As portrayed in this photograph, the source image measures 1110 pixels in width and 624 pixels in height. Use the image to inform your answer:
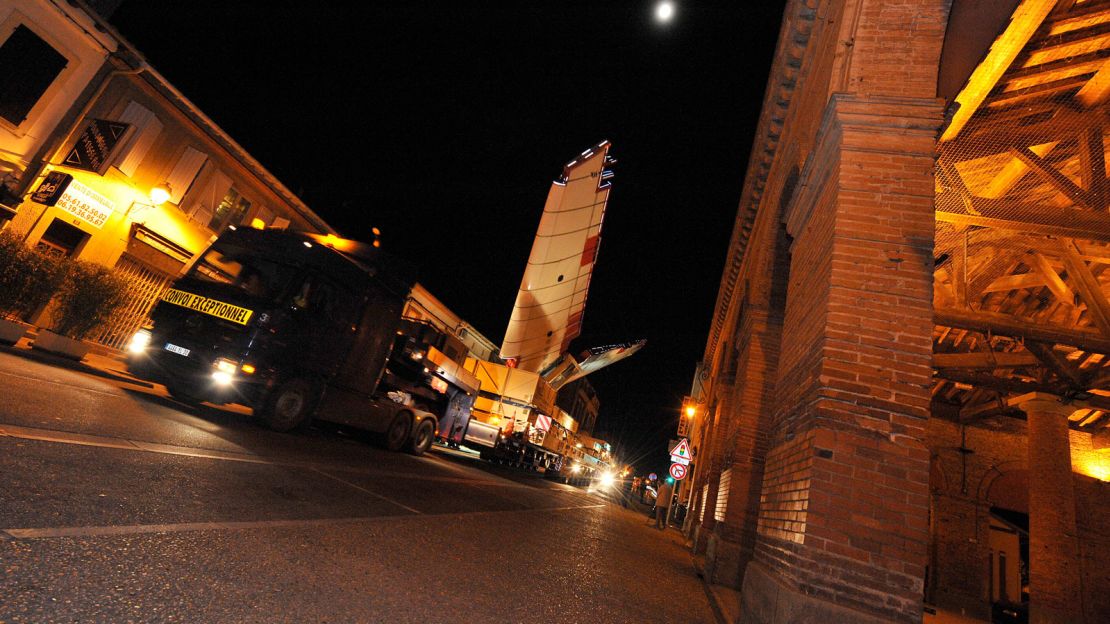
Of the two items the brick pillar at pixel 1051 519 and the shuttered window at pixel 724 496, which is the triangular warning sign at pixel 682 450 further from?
the brick pillar at pixel 1051 519

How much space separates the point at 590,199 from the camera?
78.8ft

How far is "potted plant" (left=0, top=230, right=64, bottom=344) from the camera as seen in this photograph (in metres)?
9.35

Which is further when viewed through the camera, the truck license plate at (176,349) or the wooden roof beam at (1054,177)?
the truck license plate at (176,349)

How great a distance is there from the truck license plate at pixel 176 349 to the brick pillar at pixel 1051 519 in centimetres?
1519

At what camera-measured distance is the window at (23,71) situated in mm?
11734

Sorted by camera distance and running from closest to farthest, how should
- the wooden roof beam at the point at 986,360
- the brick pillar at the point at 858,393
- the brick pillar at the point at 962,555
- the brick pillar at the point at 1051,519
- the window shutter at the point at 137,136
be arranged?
the brick pillar at the point at 858,393 < the brick pillar at the point at 1051,519 < the wooden roof beam at the point at 986,360 < the brick pillar at the point at 962,555 < the window shutter at the point at 137,136

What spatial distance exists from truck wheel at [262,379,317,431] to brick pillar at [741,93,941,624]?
7.37 meters

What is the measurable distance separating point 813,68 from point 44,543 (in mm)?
8377

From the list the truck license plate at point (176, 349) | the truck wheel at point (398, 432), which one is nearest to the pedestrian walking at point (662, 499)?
the truck wheel at point (398, 432)

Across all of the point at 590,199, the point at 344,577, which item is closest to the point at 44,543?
the point at 344,577

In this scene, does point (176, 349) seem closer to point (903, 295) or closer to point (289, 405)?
point (289, 405)

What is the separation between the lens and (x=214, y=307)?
24.7ft

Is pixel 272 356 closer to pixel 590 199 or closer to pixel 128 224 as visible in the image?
pixel 128 224

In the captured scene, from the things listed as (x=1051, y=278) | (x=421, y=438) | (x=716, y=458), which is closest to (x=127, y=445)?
(x=421, y=438)
